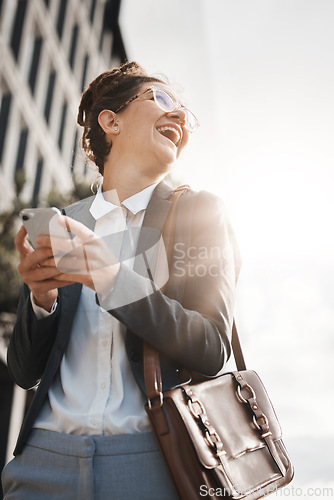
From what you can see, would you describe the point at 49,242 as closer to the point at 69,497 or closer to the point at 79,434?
the point at 79,434

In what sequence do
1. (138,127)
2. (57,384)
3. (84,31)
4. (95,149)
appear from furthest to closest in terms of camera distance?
(84,31) → (95,149) → (138,127) → (57,384)

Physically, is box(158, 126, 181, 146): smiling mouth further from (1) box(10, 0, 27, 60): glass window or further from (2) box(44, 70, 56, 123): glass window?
(2) box(44, 70, 56, 123): glass window

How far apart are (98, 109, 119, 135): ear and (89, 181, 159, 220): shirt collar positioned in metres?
0.29

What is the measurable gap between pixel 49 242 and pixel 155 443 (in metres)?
0.63

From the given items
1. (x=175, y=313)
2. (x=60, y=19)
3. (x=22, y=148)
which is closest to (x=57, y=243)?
(x=175, y=313)

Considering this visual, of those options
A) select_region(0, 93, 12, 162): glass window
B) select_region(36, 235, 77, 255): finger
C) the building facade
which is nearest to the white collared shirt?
select_region(36, 235, 77, 255): finger

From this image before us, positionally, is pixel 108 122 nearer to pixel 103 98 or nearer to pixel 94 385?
pixel 103 98

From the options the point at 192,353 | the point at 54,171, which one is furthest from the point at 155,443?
the point at 54,171

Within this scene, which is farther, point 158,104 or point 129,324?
point 158,104

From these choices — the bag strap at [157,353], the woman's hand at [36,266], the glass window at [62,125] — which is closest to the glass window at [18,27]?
the glass window at [62,125]

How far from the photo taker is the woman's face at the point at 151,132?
1.73m

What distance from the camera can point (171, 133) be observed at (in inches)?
71.0

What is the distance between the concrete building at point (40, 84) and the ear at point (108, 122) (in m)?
9.16

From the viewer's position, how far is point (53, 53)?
19.9 m
